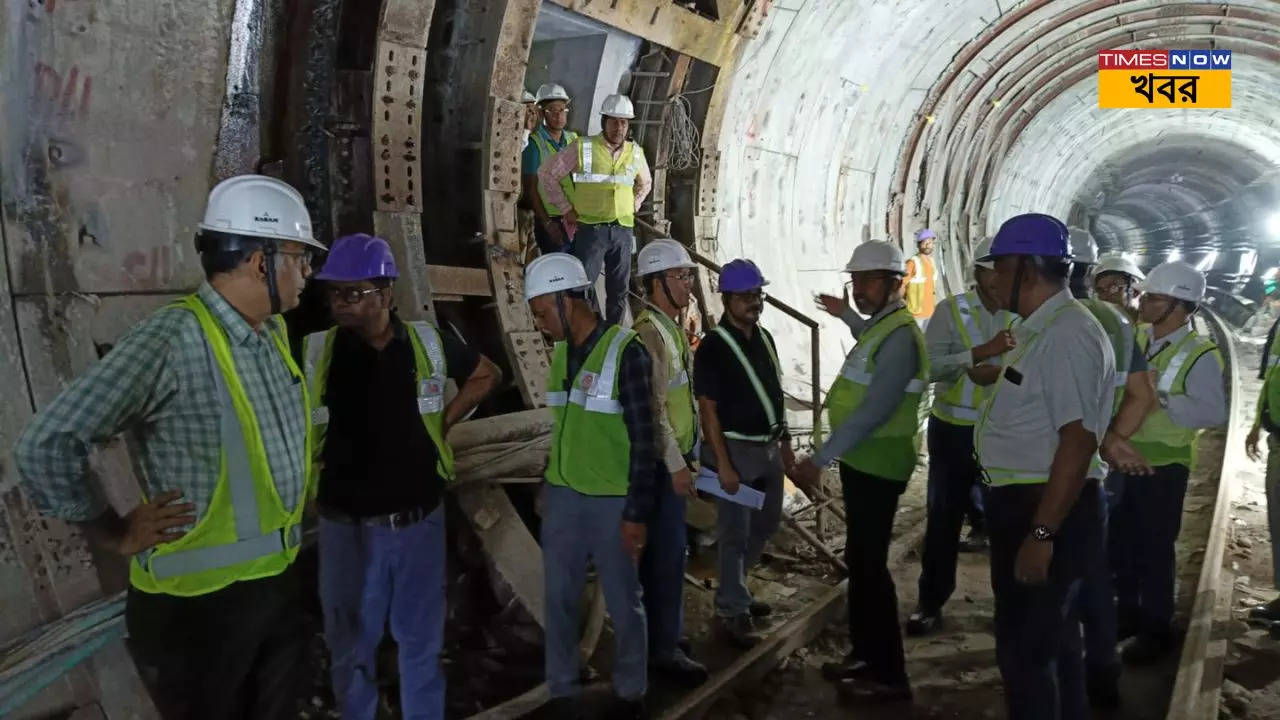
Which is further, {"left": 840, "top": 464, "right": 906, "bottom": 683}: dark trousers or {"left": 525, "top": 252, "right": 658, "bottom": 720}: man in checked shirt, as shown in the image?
{"left": 840, "top": 464, "right": 906, "bottom": 683}: dark trousers

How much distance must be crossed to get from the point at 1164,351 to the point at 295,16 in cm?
494

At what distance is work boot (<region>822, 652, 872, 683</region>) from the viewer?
12.9 ft

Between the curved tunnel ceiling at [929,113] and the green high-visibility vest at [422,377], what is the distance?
4931 mm

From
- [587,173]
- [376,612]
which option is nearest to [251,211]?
[376,612]

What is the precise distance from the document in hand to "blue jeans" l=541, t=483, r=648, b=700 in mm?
961

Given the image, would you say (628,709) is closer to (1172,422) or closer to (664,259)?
(664,259)

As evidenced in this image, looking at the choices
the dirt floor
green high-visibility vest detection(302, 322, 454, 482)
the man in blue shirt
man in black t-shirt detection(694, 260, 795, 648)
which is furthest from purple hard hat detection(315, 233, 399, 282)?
the dirt floor

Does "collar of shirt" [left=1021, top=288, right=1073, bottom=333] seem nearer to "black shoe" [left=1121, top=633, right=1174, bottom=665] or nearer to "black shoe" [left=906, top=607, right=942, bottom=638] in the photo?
"black shoe" [left=906, top=607, right=942, bottom=638]

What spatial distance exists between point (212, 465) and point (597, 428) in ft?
4.90

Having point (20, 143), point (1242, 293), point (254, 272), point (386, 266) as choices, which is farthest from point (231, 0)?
point (1242, 293)

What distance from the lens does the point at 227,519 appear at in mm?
2180

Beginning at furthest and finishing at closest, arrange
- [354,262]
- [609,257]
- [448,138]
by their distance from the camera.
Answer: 1. [609,257]
2. [448,138]
3. [354,262]

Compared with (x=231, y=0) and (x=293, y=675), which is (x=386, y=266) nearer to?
(x=293, y=675)

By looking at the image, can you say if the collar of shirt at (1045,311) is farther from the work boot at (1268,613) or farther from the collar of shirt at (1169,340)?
the work boot at (1268,613)
